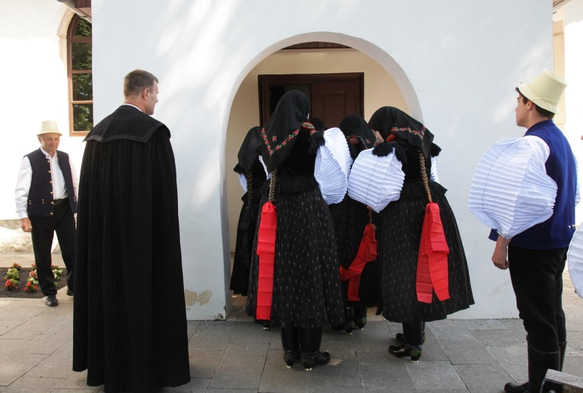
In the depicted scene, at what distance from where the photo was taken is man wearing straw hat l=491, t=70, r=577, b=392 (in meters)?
2.55

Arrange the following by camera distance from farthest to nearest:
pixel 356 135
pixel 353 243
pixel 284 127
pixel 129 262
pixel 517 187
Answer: pixel 356 135
pixel 353 243
pixel 284 127
pixel 129 262
pixel 517 187

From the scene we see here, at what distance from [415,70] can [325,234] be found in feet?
6.11

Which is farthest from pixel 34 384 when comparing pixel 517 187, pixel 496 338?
pixel 496 338

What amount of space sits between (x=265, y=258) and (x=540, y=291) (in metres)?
1.65

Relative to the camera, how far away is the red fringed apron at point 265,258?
314 centimetres

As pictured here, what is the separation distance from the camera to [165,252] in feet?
9.65

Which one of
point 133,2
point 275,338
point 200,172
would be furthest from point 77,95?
point 275,338

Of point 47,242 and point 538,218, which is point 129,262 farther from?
point 47,242

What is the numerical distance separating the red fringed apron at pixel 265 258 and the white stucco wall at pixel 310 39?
1138mm

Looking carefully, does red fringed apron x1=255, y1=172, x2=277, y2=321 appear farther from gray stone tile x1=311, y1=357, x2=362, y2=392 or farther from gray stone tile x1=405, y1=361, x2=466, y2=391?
gray stone tile x1=405, y1=361, x2=466, y2=391

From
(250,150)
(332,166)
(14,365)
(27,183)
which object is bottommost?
(14,365)

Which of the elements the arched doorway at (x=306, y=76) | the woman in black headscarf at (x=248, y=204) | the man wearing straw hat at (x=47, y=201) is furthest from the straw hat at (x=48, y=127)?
the arched doorway at (x=306, y=76)

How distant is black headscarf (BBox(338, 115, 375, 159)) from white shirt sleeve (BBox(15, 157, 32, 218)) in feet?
10.6

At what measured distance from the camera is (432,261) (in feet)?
10.3
